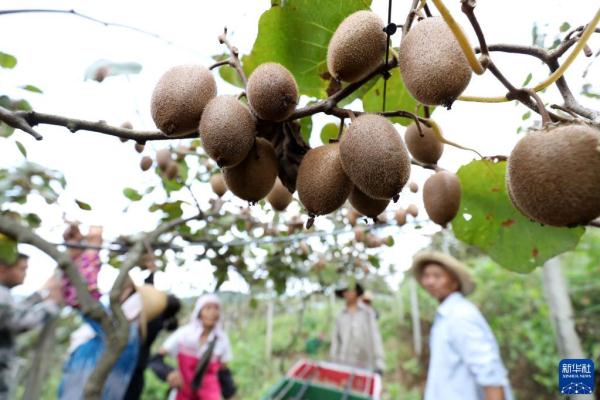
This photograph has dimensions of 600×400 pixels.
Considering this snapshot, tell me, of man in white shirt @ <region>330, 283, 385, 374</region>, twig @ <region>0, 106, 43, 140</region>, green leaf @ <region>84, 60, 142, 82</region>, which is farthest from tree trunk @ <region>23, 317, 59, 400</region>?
man in white shirt @ <region>330, 283, 385, 374</region>

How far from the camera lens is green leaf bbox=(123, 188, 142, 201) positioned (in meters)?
2.15

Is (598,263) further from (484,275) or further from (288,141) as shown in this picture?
(288,141)

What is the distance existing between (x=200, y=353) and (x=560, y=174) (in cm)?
402

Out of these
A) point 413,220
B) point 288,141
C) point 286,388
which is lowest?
point 286,388

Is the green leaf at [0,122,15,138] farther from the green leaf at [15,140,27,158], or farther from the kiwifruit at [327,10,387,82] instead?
the kiwifruit at [327,10,387,82]

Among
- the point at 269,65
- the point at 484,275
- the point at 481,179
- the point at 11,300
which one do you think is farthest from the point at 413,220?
the point at 484,275

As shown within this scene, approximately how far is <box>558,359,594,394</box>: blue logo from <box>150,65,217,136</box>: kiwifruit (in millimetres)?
718

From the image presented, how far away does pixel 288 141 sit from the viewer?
696 mm

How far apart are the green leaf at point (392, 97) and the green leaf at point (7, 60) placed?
1.13 meters

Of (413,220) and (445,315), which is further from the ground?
(413,220)

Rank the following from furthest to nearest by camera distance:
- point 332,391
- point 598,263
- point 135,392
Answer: point 598,263
point 332,391
point 135,392

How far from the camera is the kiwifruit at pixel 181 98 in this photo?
0.61 meters

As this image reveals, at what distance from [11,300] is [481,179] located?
288 centimetres

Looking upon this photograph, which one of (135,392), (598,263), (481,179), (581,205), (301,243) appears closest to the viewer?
(581,205)
